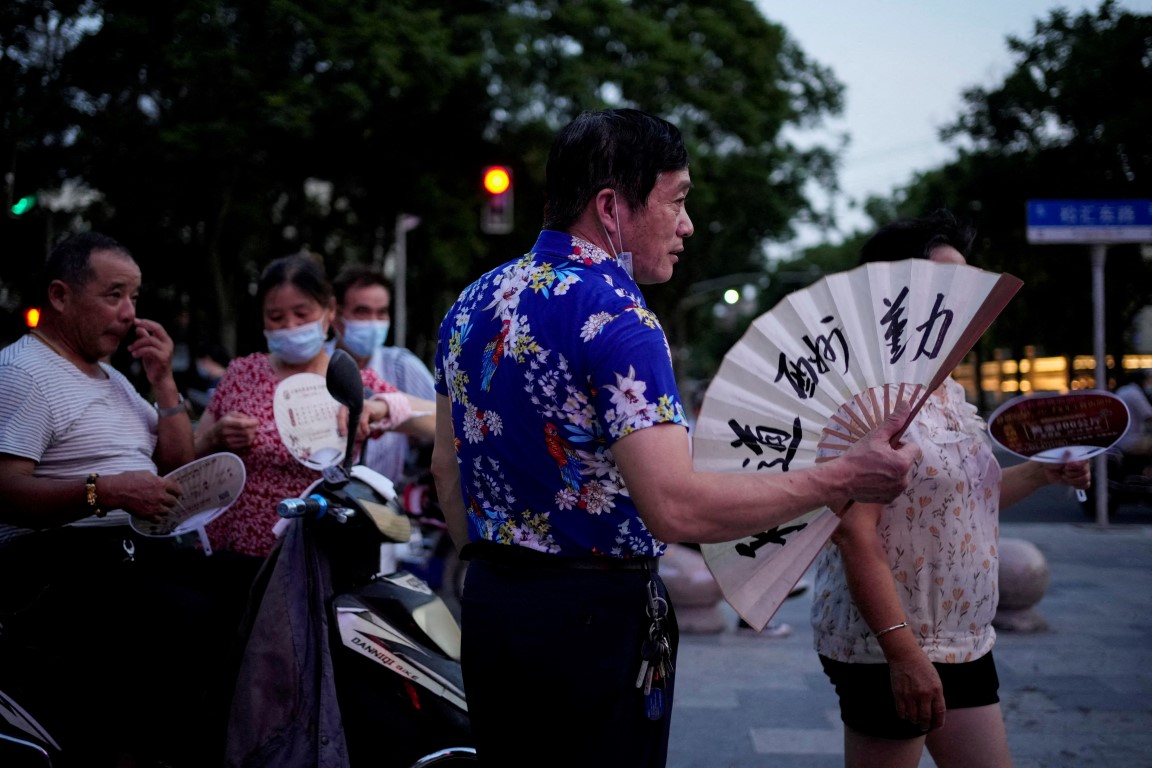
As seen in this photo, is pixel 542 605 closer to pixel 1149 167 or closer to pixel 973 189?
pixel 1149 167

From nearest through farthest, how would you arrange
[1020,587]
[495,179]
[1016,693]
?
1. [1016,693]
2. [1020,587]
3. [495,179]

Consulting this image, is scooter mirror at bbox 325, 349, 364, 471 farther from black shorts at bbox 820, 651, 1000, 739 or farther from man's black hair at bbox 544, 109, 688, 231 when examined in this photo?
black shorts at bbox 820, 651, 1000, 739

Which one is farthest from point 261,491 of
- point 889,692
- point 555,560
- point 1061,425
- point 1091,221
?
point 1091,221

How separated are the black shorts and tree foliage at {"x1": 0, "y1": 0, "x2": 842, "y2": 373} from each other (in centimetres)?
1083

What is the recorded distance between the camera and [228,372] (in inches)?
150

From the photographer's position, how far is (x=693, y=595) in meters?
6.88

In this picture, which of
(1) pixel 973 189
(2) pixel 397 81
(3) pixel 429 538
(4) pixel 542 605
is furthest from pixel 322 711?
(1) pixel 973 189

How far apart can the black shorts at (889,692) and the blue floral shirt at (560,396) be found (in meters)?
0.78

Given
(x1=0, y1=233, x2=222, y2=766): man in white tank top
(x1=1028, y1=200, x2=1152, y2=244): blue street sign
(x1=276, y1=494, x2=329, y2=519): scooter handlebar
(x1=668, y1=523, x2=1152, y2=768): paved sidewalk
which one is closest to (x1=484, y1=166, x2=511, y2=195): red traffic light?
(x1=1028, y1=200, x2=1152, y2=244): blue street sign

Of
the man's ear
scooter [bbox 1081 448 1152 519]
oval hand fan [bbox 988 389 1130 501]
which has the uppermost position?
the man's ear

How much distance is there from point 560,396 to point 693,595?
207 inches

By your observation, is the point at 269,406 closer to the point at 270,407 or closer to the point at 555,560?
the point at 270,407

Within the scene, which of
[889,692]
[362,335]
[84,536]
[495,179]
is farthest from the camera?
[495,179]

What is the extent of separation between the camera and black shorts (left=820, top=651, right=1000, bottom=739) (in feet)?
7.99
